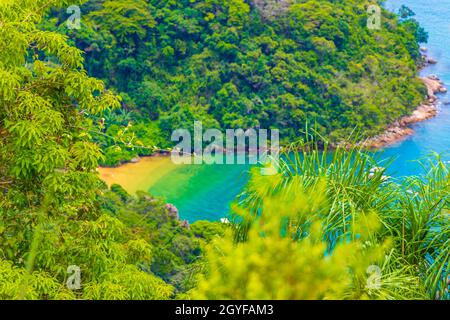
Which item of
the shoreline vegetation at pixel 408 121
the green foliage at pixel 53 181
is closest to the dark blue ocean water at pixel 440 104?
the shoreline vegetation at pixel 408 121

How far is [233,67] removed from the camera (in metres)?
20.7

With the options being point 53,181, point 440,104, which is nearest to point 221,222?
point 53,181

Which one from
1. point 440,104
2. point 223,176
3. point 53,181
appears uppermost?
point 53,181

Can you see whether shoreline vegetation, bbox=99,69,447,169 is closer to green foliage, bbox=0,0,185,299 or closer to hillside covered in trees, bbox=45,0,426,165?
hillside covered in trees, bbox=45,0,426,165

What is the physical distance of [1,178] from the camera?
388 cm

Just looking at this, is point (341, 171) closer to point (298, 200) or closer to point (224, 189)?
point (298, 200)

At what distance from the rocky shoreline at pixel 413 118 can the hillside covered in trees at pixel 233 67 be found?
0.24 m

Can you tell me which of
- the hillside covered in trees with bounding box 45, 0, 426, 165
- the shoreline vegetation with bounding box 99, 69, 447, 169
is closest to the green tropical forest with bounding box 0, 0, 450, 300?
the shoreline vegetation with bounding box 99, 69, 447, 169

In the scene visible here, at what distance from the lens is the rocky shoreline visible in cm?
2022

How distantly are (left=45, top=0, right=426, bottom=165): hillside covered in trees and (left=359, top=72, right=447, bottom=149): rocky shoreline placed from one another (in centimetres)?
24

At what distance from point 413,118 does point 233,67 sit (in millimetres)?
5306

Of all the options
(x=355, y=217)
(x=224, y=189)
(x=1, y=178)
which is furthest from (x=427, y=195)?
(x=224, y=189)

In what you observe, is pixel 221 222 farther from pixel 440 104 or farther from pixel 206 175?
pixel 440 104
